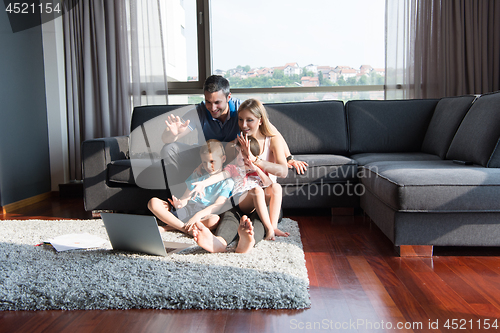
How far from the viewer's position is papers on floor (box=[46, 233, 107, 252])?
1.98 metres

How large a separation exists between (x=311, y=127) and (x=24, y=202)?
2679 mm

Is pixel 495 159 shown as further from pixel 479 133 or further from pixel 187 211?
pixel 187 211

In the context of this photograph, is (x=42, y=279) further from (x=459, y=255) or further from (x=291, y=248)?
(x=459, y=255)

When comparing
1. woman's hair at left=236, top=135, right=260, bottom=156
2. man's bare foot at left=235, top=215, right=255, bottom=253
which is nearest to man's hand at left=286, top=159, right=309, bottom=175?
woman's hair at left=236, top=135, right=260, bottom=156

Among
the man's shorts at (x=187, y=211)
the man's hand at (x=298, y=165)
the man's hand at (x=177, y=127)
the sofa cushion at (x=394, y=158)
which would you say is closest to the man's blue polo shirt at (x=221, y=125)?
the man's hand at (x=177, y=127)

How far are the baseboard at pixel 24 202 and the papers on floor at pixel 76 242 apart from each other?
57.1 inches

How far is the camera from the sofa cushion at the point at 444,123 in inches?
104

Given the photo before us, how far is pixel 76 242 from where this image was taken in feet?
6.77

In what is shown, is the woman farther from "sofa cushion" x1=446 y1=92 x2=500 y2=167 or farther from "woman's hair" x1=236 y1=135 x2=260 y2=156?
"sofa cushion" x1=446 y1=92 x2=500 y2=167

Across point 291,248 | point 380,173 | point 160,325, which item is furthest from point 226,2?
point 160,325

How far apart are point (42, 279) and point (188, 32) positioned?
9.94 ft

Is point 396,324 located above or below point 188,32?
below

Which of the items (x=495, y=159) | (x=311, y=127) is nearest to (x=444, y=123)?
(x=495, y=159)

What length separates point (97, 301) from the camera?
1.39 metres
